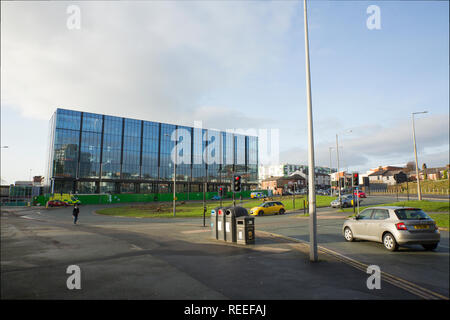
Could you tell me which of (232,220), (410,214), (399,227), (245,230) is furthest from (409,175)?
(245,230)

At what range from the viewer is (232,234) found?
489 inches

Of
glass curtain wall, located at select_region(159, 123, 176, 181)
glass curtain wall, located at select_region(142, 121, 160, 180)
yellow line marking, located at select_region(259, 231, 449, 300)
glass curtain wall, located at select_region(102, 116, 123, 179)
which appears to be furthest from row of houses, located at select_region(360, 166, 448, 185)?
yellow line marking, located at select_region(259, 231, 449, 300)

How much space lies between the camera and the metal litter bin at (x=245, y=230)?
1180 centimetres

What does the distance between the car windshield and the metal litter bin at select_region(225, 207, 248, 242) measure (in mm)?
6140

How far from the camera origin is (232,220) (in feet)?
40.7

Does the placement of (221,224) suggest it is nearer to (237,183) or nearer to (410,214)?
(237,183)

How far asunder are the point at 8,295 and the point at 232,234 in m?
8.48

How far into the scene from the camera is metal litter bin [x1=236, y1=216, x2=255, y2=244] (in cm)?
1180

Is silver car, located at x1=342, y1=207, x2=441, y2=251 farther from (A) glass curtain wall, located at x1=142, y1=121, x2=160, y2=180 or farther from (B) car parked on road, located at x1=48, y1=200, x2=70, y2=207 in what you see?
(A) glass curtain wall, located at x1=142, y1=121, x2=160, y2=180

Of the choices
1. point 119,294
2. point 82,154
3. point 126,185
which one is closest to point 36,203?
point 82,154

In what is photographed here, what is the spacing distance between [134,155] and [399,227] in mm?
71110

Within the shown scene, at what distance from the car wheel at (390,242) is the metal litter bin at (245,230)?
5.10m

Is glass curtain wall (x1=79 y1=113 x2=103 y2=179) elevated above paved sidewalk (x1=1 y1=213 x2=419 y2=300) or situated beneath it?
elevated above

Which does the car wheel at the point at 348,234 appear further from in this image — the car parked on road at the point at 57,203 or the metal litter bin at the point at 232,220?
the car parked on road at the point at 57,203
